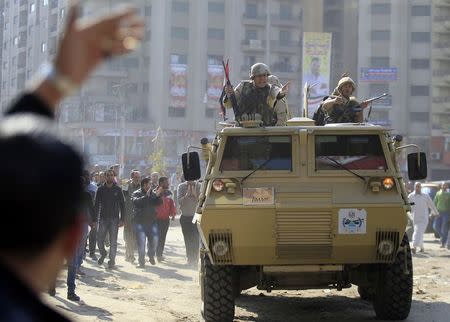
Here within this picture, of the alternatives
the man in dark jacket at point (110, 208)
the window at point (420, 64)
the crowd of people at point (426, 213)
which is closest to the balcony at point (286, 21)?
the window at point (420, 64)

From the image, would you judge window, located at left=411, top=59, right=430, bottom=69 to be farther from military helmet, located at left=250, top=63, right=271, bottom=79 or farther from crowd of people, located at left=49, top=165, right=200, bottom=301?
military helmet, located at left=250, top=63, right=271, bottom=79

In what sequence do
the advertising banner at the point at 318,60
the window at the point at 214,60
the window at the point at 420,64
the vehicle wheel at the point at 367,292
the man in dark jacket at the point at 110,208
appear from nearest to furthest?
1. the vehicle wheel at the point at 367,292
2. the man in dark jacket at the point at 110,208
3. the advertising banner at the point at 318,60
4. the window at the point at 420,64
5. the window at the point at 214,60

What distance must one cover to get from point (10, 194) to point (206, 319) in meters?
8.16

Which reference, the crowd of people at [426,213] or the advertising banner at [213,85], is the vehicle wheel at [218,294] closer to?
the crowd of people at [426,213]

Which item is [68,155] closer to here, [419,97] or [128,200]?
[128,200]

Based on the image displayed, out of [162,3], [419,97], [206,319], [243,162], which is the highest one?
[162,3]

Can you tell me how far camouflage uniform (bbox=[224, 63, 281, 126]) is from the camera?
10.7 metres

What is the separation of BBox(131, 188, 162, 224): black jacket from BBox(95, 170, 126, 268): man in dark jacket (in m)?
1.07

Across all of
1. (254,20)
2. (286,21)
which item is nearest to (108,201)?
(254,20)

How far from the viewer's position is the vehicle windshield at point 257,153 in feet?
31.5

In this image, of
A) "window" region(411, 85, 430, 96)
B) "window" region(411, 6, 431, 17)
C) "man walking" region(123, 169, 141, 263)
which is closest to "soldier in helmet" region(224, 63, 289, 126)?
"man walking" region(123, 169, 141, 263)

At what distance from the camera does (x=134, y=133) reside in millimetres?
74750

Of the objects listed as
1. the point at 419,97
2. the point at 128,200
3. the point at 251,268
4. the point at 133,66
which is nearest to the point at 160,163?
the point at 133,66

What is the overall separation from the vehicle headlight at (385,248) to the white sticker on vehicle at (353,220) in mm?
224
